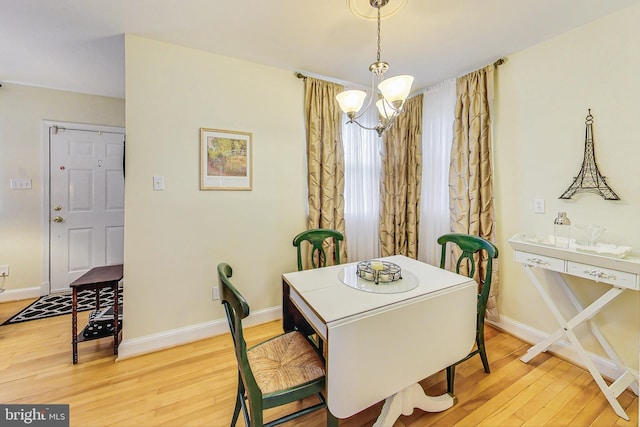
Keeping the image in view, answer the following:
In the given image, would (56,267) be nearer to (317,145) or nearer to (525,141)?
(317,145)

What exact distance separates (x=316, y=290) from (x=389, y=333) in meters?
0.44

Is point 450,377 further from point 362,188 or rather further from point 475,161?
point 362,188

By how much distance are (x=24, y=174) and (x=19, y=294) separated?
4.52 ft

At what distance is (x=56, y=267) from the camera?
3.03m

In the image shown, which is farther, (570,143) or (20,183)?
(20,183)

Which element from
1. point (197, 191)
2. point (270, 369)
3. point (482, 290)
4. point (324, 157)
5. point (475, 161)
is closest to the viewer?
point (270, 369)

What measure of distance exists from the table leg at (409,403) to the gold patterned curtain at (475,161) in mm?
1243

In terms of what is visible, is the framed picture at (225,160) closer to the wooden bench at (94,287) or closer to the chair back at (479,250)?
the wooden bench at (94,287)

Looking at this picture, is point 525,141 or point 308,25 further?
point 525,141

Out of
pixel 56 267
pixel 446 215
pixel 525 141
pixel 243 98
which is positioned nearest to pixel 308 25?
pixel 243 98

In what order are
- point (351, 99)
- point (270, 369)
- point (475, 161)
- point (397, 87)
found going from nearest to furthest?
point (270, 369) → point (397, 87) → point (351, 99) → point (475, 161)

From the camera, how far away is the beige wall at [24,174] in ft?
9.10

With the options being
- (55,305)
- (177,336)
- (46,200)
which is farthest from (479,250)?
(46,200)

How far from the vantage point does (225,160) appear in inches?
89.4
